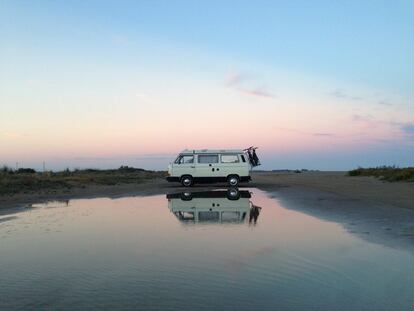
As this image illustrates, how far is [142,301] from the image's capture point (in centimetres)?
575

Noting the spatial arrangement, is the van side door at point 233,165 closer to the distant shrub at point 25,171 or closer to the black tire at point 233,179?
the black tire at point 233,179

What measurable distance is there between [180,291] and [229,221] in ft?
23.5

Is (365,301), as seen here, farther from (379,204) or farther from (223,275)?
(379,204)

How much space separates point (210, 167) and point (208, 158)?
0.64m

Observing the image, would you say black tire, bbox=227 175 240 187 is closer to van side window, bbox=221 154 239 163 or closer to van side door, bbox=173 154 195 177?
van side window, bbox=221 154 239 163

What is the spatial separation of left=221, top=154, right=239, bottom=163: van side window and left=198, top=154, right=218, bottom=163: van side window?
0.47 meters

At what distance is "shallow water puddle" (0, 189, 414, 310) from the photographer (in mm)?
5785

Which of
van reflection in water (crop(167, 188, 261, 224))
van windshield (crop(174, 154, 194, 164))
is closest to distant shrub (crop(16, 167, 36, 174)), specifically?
van windshield (crop(174, 154, 194, 164))

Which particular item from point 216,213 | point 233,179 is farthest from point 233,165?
point 216,213

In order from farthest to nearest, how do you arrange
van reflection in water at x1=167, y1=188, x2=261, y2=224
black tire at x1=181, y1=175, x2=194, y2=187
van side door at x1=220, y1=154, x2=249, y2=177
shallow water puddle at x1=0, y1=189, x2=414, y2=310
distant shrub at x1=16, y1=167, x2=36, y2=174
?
distant shrub at x1=16, y1=167, x2=36, y2=174 → van side door at x1=220, y1=154, x2=249, y2=177 → black tire at x1=181, y1=175, x2=194, y2=187 → van reflection in water at x1=167, y1=188, x2=261, y2=224 → shallow water puddle at x1=0, y1=189, x2=414, y2=310

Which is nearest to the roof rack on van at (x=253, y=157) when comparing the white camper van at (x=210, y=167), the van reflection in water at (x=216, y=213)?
the white camper van at (x=210, y=167)

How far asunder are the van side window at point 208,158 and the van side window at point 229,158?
0.47m

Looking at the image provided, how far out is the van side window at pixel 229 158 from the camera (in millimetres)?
33062

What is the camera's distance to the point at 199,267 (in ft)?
24.7
